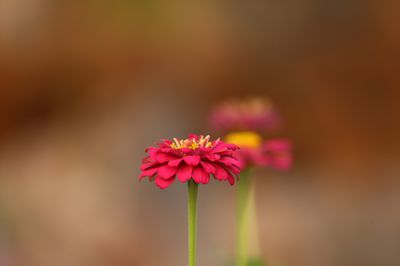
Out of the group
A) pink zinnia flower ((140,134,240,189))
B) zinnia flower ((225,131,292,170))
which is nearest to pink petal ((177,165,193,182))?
pink zinnia flower ((140,134,240,189))

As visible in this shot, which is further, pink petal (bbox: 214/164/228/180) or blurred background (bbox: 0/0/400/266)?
blurred background (bbox: 0/0/400/266)

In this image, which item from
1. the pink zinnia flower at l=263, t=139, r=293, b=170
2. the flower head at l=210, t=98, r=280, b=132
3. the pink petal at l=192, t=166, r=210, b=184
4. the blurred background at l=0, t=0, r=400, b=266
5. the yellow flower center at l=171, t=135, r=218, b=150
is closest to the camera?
the pink petal at l=192, t=166, r=210, b=184

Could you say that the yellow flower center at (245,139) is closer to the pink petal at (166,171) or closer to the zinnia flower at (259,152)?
the zinnia flower at (259,152)

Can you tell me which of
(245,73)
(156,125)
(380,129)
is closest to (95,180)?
(156,125)

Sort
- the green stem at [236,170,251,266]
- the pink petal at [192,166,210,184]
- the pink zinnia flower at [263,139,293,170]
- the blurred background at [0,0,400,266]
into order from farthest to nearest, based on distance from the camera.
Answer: the blurred background at [0,0,400,266], the pink zinnia flower at [263,139,293,170], the green stem at [236,170,251,266], the pink petal at [192,166,210,184]

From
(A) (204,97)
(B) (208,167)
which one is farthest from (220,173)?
(A) (204,97)

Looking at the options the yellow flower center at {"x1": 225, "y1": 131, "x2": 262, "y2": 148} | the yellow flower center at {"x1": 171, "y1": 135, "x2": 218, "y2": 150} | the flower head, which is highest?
the flower head

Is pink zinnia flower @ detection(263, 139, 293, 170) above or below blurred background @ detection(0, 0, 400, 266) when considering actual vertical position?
below

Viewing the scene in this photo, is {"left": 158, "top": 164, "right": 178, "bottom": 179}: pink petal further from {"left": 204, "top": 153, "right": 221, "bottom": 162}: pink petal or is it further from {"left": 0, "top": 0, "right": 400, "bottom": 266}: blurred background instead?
{"left": 0, "top": 0, "right": 400, "bottom": 266}: blurred background
